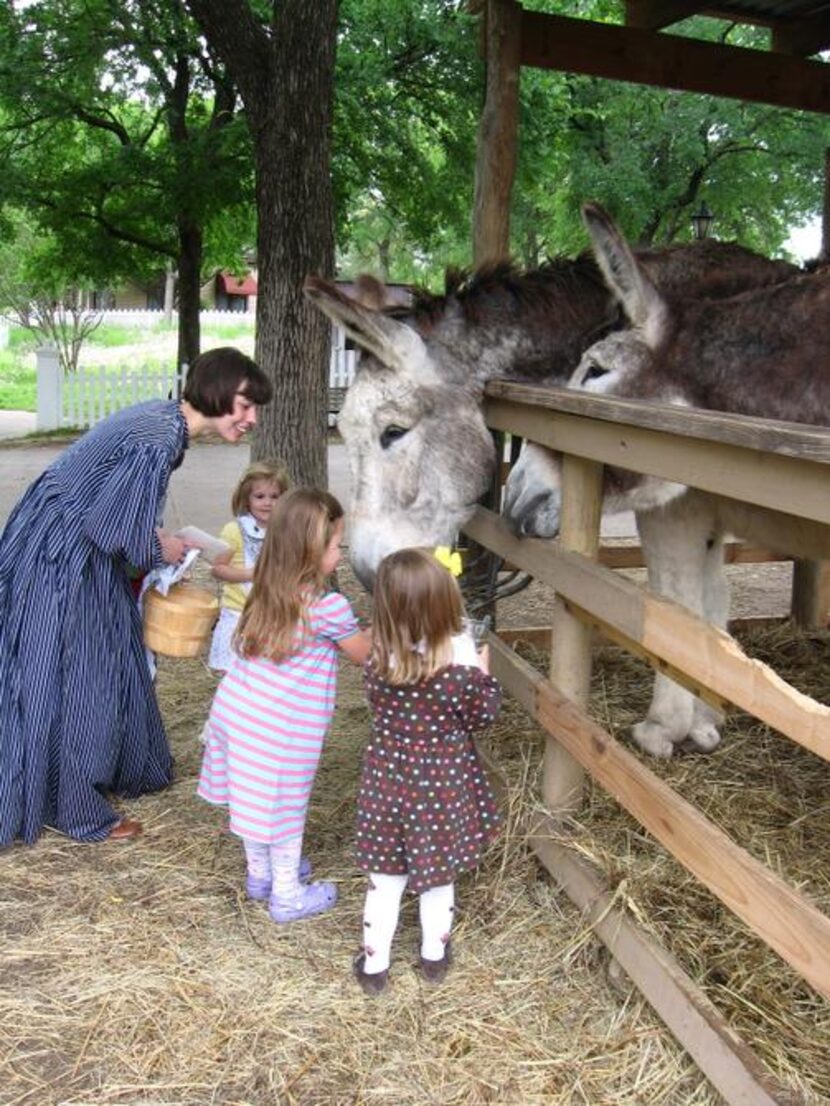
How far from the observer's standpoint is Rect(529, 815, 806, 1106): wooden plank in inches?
86.4

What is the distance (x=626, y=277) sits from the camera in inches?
134

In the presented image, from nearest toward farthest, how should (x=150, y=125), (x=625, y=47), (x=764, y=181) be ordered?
1. (x=625, y=47)
2. (x=150, y=125)
3. (x=764, y=181)

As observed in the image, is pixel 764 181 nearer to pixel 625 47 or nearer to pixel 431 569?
pixel 625 47

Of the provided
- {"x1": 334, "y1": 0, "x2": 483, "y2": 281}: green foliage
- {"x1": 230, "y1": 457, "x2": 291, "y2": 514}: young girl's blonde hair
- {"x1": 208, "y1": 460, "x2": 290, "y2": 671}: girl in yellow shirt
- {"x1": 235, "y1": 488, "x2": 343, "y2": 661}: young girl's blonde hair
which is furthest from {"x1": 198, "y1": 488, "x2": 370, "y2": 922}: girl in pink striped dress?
{"x1": 334, "y1": 0, "x2": 483, "y2": 281}: green foliage

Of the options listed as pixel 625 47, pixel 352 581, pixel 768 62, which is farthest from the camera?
pixel 352 581

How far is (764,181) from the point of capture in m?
23.0

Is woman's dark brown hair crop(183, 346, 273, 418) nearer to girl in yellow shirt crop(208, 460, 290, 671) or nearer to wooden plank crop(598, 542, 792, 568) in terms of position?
girl in yellow shirt crop(208, 460, 290, 671)

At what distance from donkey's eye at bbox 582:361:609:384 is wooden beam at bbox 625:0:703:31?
4.07 m

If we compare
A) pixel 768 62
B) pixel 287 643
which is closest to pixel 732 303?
pixel 287 643

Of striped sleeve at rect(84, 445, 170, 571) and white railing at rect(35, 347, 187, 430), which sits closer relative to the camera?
striped sleeve at rect(84, 445, 170, 571)

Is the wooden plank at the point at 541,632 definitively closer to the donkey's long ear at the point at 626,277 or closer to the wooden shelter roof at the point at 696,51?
the donkey's long ear at the point at 626,277

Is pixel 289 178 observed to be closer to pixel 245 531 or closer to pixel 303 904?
pixel 245 531

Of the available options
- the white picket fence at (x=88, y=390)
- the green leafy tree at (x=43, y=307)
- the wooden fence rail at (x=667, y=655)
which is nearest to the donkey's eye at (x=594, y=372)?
the wooden fence rail at (x=667, y=655)

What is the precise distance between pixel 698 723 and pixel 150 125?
16.5 m
